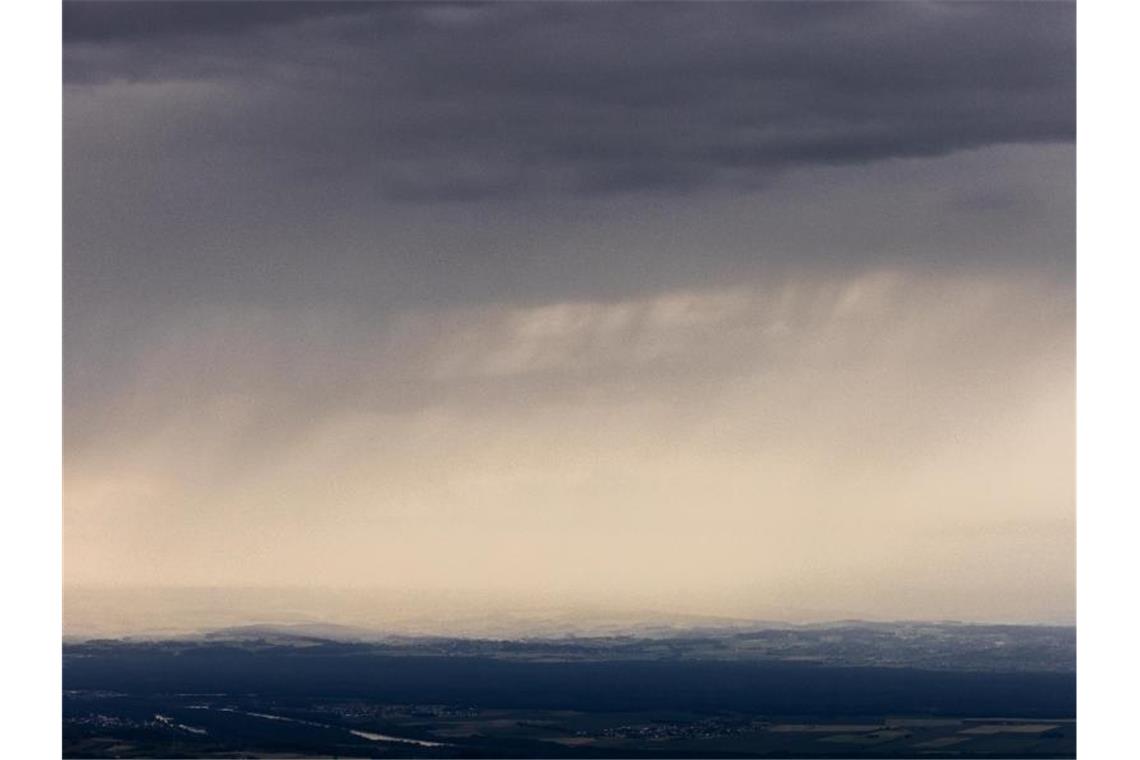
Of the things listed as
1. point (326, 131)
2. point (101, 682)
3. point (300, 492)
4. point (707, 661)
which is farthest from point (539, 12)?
point (101, 682)

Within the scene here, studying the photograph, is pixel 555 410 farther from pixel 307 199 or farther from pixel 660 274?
pixel 307 199

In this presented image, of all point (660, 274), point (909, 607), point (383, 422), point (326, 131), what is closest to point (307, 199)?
point (326, 131)

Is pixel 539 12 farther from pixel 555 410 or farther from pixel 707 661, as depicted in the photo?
pixel 707 661

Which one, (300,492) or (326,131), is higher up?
(326,131)

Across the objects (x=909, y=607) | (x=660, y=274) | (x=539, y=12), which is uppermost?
(x=539, y=12)

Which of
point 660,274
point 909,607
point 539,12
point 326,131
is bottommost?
point 909,607

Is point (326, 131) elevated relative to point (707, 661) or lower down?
elevated
